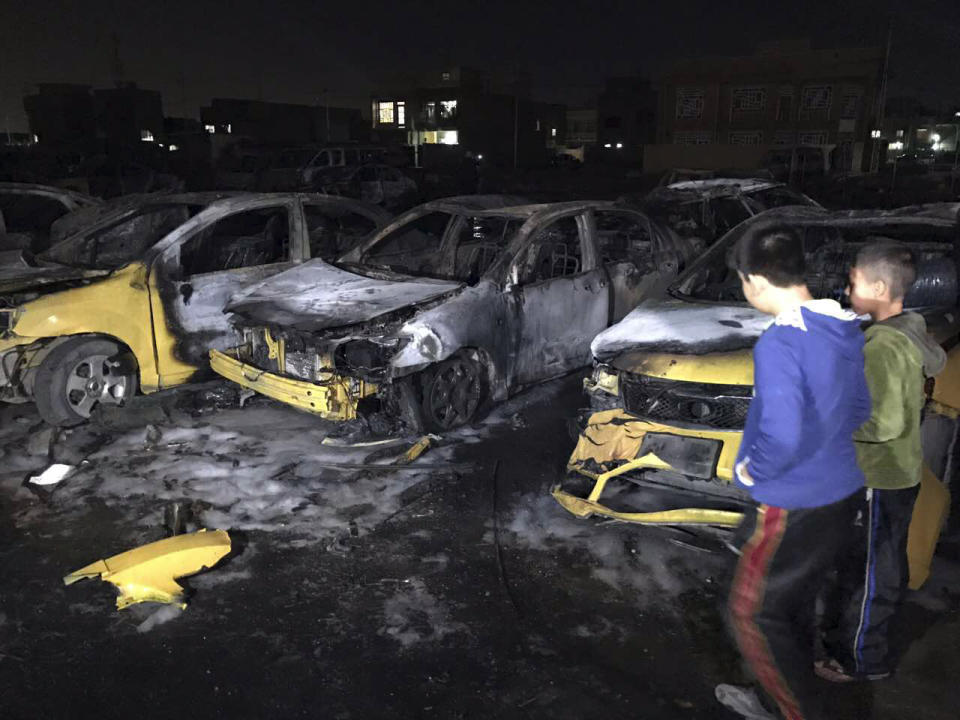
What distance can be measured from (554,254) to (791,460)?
4.70 metres

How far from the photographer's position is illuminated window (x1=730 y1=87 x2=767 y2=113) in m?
39.6

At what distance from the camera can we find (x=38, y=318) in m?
5.54

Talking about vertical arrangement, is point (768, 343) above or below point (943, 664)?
above

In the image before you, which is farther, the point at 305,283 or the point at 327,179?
the point at 327,179

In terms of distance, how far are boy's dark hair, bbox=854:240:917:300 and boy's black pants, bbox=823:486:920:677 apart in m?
0.75

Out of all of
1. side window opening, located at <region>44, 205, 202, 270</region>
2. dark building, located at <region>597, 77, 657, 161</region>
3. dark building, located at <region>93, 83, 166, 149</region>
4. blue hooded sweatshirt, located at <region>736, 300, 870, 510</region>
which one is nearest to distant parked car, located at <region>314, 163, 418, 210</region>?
side window opening, located at <region>44, 205, 202, 270</region>

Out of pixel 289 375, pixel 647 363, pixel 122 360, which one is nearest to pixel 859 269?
pixel 647 363

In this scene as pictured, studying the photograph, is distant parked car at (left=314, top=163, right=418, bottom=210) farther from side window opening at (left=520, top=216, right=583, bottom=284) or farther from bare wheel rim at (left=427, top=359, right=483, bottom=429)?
bare wheel rim at (left=427, top=359, right=483, bottom=429)

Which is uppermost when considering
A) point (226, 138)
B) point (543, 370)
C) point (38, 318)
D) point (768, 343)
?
point (226, 138)

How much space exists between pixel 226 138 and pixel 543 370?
31.5 m

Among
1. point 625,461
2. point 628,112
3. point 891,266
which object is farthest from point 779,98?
point 891,266

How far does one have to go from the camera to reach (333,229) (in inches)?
321

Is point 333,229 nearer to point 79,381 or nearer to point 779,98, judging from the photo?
point 79,381

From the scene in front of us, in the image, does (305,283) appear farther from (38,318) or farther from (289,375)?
(38,318)
